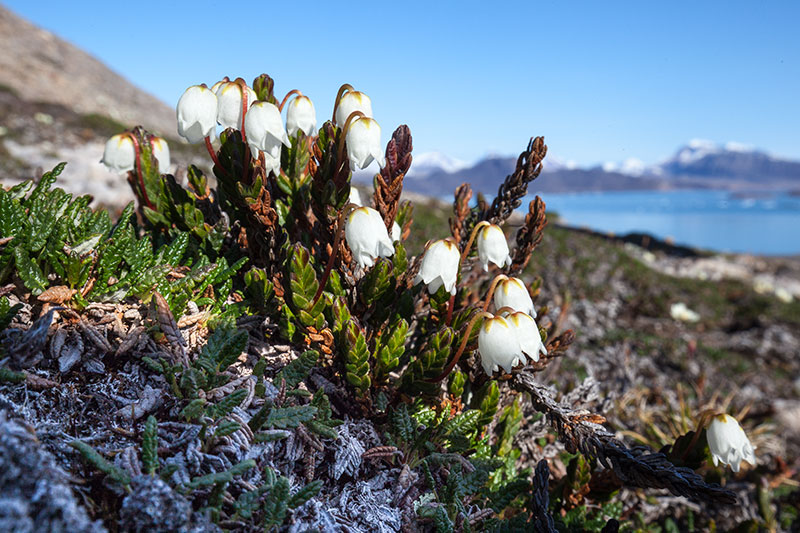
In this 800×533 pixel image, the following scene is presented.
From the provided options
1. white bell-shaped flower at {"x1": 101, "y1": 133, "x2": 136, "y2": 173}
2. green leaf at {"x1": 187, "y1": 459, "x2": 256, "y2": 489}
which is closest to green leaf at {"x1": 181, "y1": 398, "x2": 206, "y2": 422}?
green leaf at {"x1": 187, "y1": 459, "x2": 256, "y2": 489}

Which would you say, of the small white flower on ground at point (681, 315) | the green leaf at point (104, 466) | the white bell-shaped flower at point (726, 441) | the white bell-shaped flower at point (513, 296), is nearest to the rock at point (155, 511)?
the green leaf at point (104, 466)

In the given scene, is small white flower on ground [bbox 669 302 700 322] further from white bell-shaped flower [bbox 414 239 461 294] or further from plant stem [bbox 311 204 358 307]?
plant stem [bbox 311 204 358 307]

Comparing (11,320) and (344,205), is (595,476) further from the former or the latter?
(11,320)

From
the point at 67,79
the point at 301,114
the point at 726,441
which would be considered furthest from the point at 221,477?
the point at 67,79

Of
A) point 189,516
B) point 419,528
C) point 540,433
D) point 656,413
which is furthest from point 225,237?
point 656,413

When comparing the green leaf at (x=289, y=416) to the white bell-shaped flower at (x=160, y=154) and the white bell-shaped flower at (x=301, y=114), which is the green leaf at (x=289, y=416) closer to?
the white bell-shaped flower at (x=301, y=114)
